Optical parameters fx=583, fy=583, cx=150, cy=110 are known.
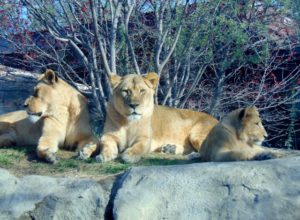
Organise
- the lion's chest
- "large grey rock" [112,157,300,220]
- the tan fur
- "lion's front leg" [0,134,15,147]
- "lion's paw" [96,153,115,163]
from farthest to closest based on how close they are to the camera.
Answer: "lion's front leg" [0,134,15,147], the lion's chest, "lion's paw" [96,153,115,163], the tan fur, "large grey rock" [112,157,300,220]

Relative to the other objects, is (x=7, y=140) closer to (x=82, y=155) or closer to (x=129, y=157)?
(x=82, y=155)

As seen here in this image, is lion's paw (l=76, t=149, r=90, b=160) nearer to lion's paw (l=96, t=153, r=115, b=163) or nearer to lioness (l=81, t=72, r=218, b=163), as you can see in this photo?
lioness (l=81, t=72, r=218, b=163)

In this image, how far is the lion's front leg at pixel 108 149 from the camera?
5.63m

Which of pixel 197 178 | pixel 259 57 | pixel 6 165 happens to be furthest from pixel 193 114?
pixel 197 178

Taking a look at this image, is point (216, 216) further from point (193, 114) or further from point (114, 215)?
point (193, 114)

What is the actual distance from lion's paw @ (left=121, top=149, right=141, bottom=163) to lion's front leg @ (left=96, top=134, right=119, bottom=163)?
120 mm

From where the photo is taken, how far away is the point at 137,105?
19.6 ft

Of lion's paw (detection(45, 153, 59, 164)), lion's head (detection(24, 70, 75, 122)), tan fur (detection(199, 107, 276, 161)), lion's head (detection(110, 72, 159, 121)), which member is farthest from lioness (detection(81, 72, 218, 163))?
tan fur (detection(199, 107, 276, 161))

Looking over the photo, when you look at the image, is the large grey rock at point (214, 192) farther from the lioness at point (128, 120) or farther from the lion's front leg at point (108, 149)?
the lioness at point (128, 120)

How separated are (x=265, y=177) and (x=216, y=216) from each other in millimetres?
462

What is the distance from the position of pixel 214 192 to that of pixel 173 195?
293 mm

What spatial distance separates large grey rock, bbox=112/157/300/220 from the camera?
159 inches

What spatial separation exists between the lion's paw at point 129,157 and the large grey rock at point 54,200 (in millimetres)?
1274

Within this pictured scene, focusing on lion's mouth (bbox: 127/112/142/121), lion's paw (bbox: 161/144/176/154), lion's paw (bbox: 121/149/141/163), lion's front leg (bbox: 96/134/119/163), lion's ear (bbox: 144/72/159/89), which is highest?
lion's ear (bbox: 144/72/159/89)
